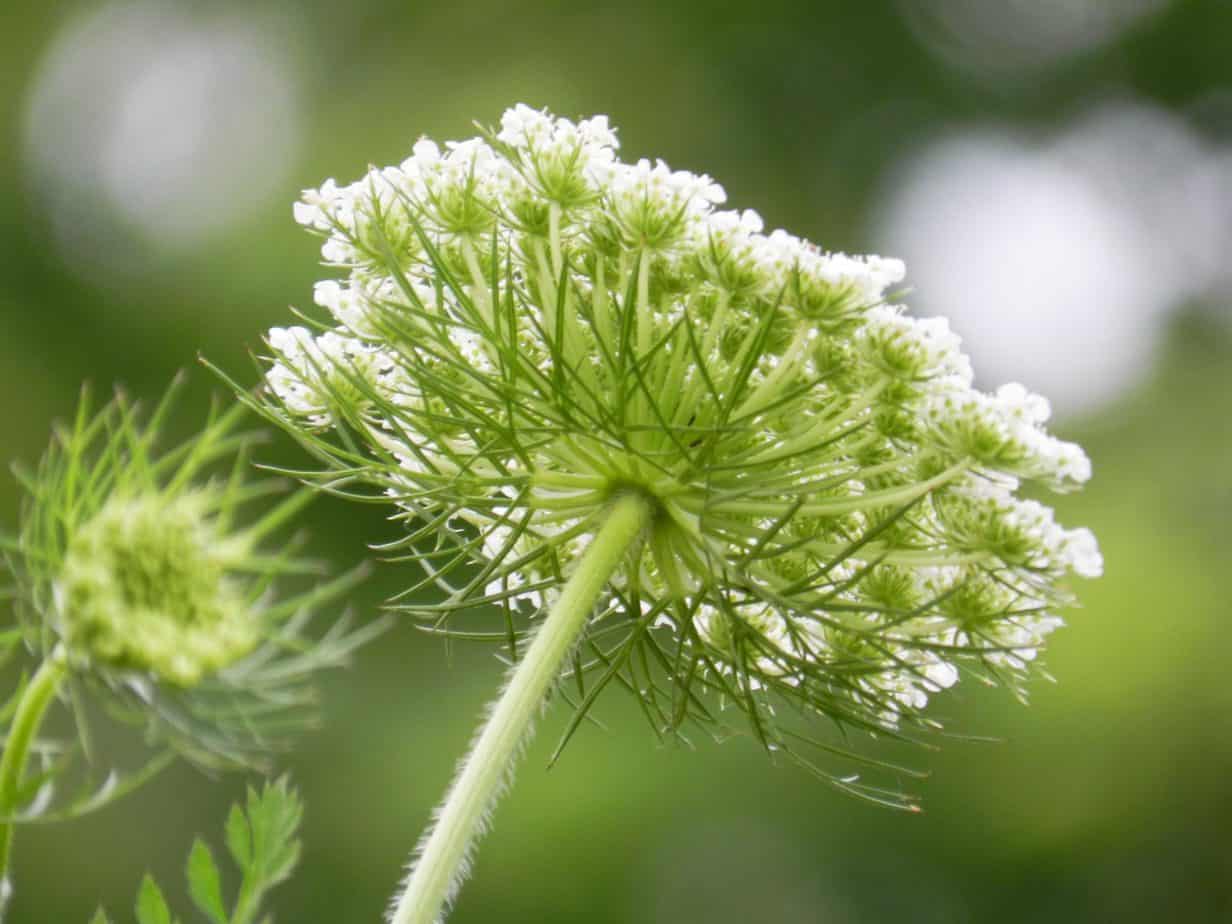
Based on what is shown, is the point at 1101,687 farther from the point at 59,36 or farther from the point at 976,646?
the point at 59,36

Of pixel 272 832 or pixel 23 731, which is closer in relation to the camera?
pixel 23 731

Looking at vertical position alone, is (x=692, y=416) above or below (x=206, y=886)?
above

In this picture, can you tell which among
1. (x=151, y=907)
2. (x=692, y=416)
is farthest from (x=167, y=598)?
(x=692, y=416)

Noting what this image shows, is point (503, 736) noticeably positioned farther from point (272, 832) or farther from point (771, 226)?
point (771, 226)

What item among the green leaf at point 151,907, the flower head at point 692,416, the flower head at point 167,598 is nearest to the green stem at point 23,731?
the flower head at point 167,598

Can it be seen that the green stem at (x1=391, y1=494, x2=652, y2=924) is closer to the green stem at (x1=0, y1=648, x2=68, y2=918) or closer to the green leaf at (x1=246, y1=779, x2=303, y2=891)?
the green leaf at (x1=246, y1=779, x2=303, y2=891)

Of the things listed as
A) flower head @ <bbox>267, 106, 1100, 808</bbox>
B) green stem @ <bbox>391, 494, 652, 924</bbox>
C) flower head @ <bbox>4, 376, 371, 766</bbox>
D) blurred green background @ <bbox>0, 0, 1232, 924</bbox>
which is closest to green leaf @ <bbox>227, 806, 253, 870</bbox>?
green stem @ <bbox>391, 494, 652, 924</bbox>

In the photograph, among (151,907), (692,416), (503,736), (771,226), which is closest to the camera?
(151,907)
